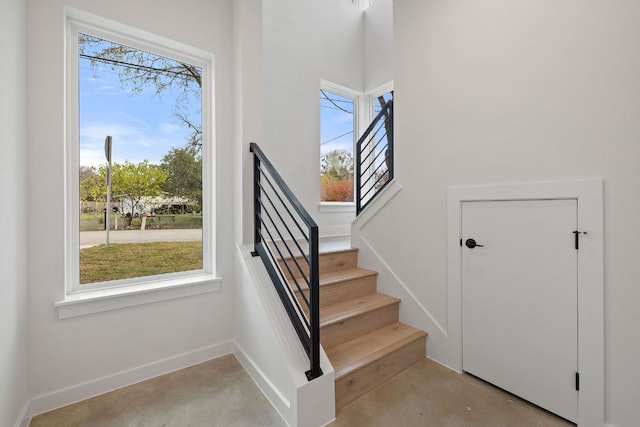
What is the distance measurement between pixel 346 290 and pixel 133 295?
59.7 inches

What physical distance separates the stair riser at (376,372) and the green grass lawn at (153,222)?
155cm

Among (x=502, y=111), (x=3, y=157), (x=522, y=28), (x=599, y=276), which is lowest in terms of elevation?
(x=599, y=276)

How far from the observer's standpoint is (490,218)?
6.05 ft

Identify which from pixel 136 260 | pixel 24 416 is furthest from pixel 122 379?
pixel 136 260

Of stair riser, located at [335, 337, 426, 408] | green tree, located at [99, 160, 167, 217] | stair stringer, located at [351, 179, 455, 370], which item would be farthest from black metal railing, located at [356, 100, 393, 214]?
green tree, located at [99, 160, 167, 217]

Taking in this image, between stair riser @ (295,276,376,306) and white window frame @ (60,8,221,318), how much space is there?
2.70 ft

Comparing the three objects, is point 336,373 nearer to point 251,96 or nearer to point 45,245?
point 45,245

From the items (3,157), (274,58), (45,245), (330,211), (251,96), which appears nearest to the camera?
(3,157)

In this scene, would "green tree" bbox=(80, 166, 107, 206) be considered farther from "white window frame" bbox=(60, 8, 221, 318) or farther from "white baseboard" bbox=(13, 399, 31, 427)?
"white baseboard" bbox=(13, 399, 31, 427)

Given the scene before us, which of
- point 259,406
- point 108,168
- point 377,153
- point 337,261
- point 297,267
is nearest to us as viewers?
point 259,406

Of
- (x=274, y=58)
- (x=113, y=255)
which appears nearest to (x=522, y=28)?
(x=274, y=58)

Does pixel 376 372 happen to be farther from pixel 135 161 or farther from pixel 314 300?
pixel 135 161

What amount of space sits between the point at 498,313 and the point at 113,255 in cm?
255

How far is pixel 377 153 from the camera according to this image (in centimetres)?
377
